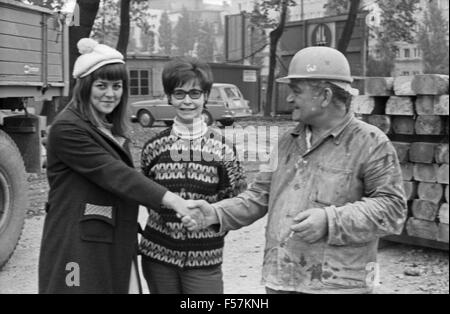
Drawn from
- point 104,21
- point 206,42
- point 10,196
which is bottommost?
point 10,196

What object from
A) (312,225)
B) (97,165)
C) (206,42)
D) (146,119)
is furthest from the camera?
(206,42)

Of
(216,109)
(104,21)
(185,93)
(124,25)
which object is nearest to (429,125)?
(185,93)

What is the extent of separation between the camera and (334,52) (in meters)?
2.39

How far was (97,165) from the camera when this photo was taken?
246 centimetres

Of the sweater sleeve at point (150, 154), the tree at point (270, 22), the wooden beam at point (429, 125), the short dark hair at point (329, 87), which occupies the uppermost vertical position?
the tree at point (270, 22)

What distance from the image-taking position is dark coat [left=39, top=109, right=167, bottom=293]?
2469 mm

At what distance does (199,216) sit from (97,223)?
0.42 meters

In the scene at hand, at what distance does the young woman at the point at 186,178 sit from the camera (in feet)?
8.91

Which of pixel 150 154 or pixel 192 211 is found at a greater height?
pixel 150 154

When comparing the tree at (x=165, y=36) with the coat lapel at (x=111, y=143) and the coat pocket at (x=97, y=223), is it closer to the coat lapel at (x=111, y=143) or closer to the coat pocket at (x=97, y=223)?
the coat lapel at (x=111, y=143)

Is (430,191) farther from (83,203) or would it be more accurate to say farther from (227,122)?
(227,122)

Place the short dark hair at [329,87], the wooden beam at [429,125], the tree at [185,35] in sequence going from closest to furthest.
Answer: the short dark hair at [329,87] → the wooden beam at [429,125] → the tree at [185,35]

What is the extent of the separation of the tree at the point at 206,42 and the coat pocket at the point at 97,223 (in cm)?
6491

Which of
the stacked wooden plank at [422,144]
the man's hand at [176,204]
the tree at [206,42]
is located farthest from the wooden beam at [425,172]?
the tree at [206,42]
